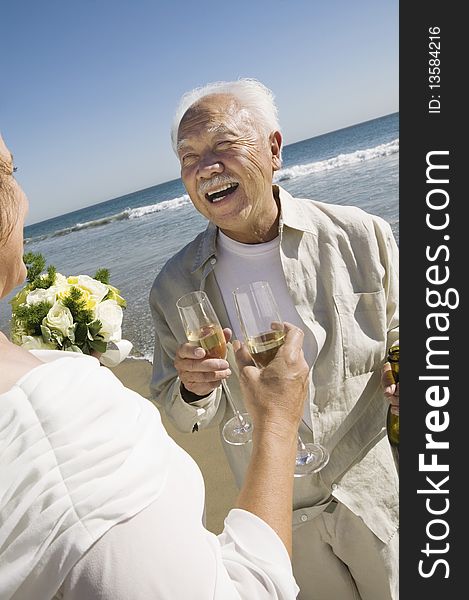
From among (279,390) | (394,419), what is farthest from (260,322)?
(394,419)

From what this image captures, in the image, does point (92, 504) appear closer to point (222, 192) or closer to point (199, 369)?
point (199, 369)

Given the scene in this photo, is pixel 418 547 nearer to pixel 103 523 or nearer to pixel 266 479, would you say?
pixel 266 479

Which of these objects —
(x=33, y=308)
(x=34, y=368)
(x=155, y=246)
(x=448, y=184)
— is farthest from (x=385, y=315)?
(x=155, y=246)

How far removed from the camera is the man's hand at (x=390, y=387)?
7.74 feet

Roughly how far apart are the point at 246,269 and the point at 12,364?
173 cm

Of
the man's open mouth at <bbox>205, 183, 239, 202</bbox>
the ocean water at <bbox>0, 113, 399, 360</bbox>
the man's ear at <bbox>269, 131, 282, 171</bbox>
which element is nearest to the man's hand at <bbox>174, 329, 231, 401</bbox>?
the man's open mouth at <bbox>205, 183, 239, 202</bbox>

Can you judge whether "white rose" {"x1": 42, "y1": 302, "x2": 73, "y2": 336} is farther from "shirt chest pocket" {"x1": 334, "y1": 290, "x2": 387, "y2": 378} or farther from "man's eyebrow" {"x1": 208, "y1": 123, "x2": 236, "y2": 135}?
"shirt chest pocket" {"x1": 334, "y1": 290, "x2": 387, "y2": 378}

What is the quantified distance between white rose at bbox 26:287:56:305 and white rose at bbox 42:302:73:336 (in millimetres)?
76

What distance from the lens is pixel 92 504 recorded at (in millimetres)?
949

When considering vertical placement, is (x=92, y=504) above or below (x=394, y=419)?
above

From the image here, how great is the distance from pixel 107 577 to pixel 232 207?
6.23ft

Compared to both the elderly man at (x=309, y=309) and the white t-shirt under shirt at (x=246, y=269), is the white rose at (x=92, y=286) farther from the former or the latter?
the white t-shirt under shirt at (x=246, y=269)

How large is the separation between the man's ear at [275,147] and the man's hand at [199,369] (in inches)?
45.4

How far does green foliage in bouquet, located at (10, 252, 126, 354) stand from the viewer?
234 cm
